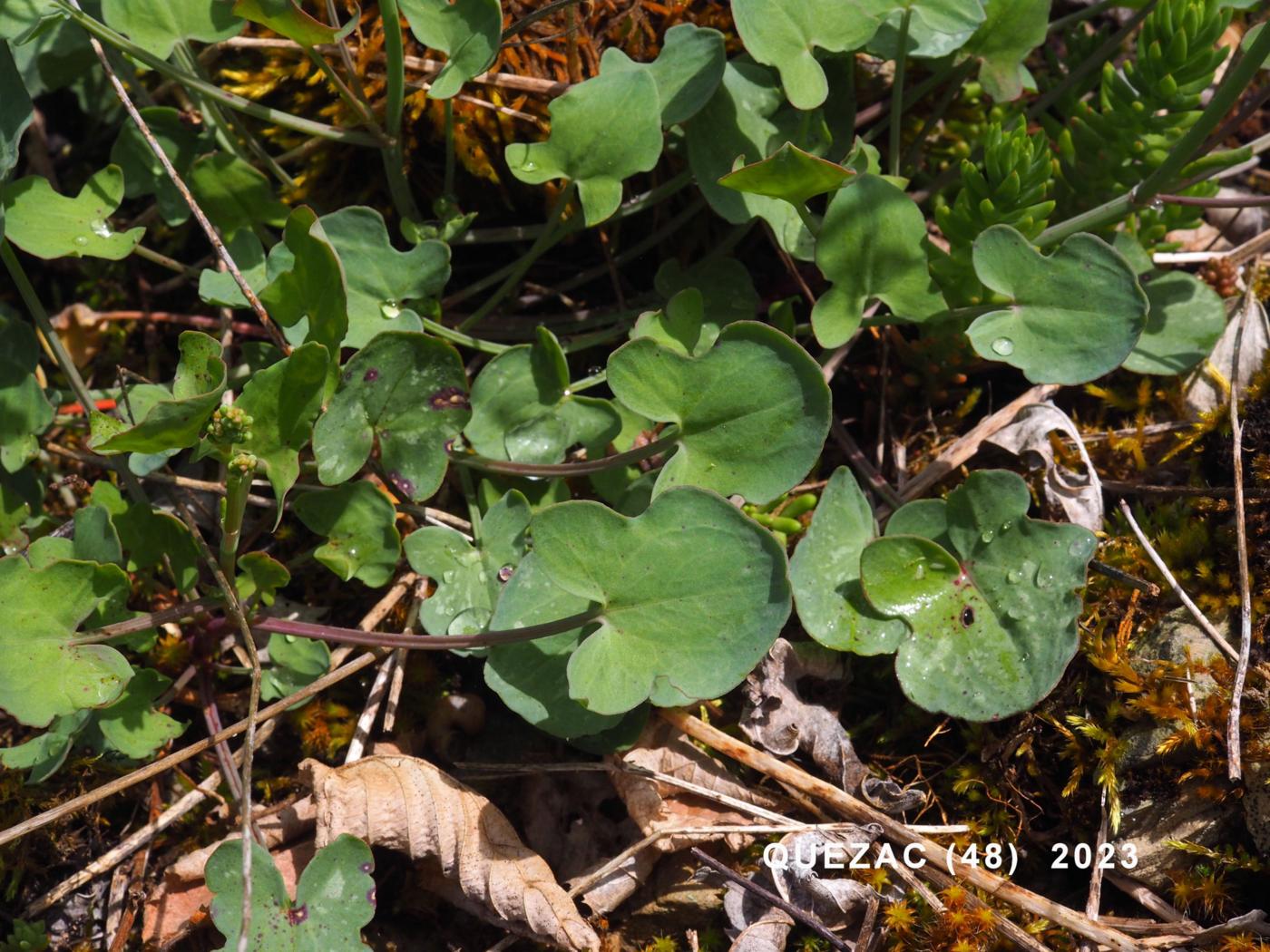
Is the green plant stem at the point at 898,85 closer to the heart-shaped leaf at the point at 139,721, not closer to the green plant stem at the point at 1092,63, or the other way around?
the green plant stem at the point at 1092,63

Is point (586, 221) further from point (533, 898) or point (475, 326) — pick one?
point (533, 898)

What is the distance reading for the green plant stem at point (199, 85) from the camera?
1655 millimetres

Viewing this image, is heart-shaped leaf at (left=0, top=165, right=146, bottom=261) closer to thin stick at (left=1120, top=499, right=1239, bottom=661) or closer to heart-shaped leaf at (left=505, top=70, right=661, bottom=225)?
heart-shaped leaf at (left=505, top=70, right=661, bottom=225)

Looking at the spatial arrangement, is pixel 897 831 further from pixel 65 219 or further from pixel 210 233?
pixel 65 219

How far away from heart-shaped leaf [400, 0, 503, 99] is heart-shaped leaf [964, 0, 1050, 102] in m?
0.92

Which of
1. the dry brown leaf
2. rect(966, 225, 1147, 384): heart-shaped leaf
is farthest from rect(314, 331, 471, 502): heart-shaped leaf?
rect(966, 225, 1147, 384): heart-shaped leaf

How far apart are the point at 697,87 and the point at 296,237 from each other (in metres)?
0.74

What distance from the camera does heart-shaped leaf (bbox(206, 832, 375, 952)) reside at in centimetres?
153

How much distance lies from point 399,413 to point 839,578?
0.81 meters

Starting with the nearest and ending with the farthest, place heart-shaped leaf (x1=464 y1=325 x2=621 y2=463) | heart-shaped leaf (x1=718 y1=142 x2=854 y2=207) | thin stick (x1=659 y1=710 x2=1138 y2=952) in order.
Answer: heart-shaped leaf (x1=718 y1=142 x2=854 y2=207), thin stick (x1=659 y1=710 x2=1138 y2=952), heart-shaped leaf (x1=464 y1=325 x2=621 y2=463)

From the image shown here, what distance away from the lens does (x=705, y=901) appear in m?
1.77

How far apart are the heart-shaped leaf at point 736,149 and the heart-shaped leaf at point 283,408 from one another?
31.3 inches

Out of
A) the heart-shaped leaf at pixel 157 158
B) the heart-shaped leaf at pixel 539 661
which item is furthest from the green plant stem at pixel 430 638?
the heart-shaped leaf at pixel 157 158

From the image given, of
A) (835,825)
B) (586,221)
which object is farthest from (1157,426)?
(586,221)
